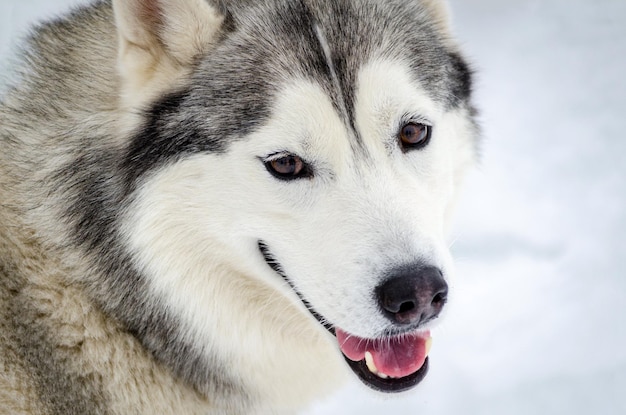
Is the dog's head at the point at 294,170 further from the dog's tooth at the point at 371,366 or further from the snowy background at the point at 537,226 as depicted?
the snowy background at the point at 537,226

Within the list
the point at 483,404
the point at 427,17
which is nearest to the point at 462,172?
the point at 427,17

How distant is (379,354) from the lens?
7.70ft

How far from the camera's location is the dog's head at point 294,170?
7.12ft

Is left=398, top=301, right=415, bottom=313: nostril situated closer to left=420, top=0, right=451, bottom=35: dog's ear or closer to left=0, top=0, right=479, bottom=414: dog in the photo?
left=0, top=0, right=479, bottom=414: dog

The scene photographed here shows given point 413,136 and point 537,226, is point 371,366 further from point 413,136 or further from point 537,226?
point 537,226

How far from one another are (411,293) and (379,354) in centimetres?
35

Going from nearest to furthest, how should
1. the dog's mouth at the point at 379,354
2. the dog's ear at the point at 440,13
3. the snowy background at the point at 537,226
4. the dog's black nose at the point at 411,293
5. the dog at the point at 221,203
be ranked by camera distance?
the dog's black nose at the point at 411,293, the dog at the point at 221,203, the dog's mouth at the point at 379,354, the dog's ear at the point at 440,13, the snowy background at the point at 537,226

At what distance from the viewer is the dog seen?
221cm

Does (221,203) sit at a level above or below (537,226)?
above

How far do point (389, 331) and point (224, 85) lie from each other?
2.87 feet

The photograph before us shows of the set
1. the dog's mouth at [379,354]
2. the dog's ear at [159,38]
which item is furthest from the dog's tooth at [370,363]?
the dog's ear at [159,38]

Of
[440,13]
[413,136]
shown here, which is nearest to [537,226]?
[440,13]

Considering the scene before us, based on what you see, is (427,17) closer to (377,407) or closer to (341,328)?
(341,328)

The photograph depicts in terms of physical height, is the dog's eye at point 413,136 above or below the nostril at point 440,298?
above
